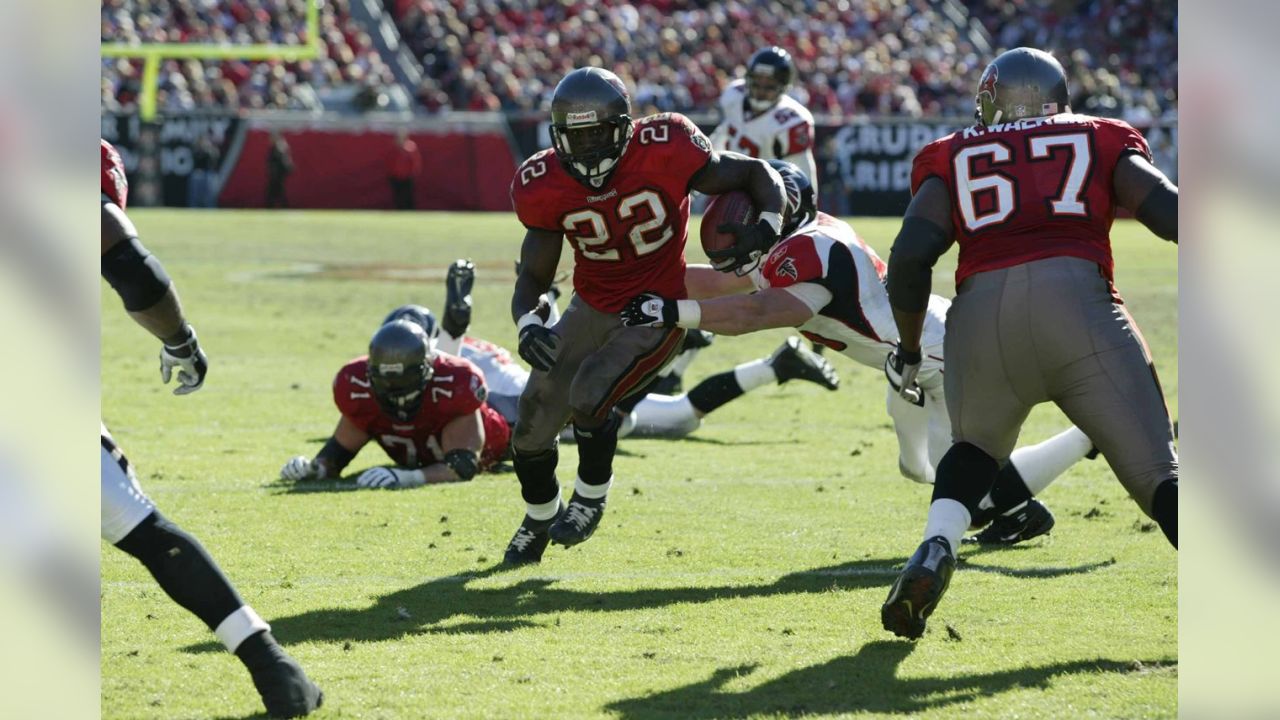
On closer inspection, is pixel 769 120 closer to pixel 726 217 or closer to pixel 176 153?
pixel 726 217

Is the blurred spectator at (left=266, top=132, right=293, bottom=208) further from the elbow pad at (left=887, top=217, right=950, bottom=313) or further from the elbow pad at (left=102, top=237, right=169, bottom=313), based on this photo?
the elbow pad at (left=887, top=217, right=950, bottom=313)

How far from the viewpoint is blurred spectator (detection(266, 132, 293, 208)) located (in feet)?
92.0

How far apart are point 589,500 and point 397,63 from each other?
26826mm

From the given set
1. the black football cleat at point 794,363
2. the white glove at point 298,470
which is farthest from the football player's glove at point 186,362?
the black football cleat at point 794,363

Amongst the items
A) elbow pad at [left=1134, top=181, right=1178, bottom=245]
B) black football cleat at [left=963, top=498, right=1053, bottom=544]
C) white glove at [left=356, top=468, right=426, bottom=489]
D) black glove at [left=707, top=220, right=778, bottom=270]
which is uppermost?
elbow pad at [left=1134, top=181, right=1178, bottom=245]

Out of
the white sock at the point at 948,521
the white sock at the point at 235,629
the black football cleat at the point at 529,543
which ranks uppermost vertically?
the white sock at the point at 235,629

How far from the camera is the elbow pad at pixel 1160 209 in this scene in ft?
14.1

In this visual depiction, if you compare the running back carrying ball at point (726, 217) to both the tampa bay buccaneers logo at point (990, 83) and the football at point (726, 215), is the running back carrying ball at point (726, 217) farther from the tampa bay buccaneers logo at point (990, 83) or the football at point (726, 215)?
the tampa bay buccaneers logo at point (990, 83)

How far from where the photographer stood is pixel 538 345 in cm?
563

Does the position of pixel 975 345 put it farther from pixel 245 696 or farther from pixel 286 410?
pixel 286 410

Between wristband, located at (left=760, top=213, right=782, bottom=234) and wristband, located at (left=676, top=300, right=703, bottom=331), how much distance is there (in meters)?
0.48

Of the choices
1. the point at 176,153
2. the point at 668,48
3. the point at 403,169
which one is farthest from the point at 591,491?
the point at 668,48

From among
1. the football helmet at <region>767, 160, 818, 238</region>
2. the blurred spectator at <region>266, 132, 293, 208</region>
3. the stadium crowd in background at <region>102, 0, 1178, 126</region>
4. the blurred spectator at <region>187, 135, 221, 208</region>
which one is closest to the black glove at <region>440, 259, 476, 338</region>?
the football helmet at <region>767, 160, 818, 238</region>

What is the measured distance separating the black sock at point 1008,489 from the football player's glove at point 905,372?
2.98 feet
